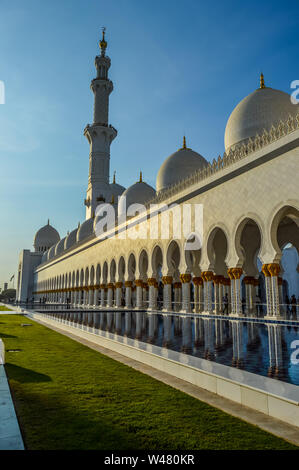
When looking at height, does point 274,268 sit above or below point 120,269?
below

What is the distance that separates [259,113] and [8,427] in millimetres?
12752

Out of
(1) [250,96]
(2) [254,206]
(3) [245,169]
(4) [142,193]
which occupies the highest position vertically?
(1) [250,96]

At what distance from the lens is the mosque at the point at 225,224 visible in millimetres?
9594

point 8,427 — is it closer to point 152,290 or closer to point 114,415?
point 114,415

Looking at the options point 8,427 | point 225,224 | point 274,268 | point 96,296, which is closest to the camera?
point 8,427

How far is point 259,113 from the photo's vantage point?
12.6 metres

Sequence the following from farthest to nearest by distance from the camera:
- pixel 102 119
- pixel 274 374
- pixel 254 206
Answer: pixel 102 119 < pixel 254 206 < pixel 274 374

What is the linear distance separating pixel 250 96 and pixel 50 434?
13428 mm

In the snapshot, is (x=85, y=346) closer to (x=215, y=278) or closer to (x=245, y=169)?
(x=245, y=169)

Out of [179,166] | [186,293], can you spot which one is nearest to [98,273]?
[179,166]

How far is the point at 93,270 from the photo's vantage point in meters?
24.9

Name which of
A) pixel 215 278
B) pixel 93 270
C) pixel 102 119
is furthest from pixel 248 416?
pixel 102 119
